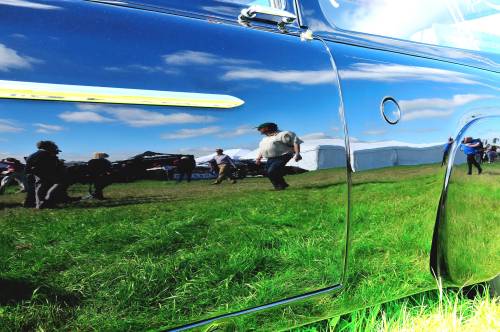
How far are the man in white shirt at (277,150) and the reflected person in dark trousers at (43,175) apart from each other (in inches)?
19.7

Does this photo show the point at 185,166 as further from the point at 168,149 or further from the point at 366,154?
the point at 366,154

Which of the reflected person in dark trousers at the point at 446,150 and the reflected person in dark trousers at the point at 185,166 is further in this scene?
the reflected person in dark trousers at the point at 446,150

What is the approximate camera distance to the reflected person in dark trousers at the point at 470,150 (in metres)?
1.86

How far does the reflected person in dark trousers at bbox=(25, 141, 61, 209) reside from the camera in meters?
1.05

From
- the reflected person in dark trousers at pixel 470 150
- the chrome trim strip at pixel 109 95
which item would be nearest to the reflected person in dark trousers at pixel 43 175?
the chrome trim strip at pixel 109 95

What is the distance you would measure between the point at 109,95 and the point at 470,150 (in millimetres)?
1356

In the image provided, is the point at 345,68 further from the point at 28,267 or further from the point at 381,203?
the point at 28,267

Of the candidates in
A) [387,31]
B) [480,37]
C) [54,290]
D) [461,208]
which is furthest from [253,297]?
[480,37]

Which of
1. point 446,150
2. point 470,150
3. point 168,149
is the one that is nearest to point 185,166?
point 168,149

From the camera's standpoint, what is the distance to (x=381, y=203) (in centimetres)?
158

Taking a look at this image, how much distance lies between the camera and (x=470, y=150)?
1.89 metres

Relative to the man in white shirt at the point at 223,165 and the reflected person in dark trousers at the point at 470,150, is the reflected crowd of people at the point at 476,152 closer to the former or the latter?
the reflected person in dark trousers at the point at 470,150

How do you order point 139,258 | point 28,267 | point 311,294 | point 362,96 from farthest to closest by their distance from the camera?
point 362,96 < point 311,294 < point 139,258 < point 28,267

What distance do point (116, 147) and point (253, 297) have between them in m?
0.52
